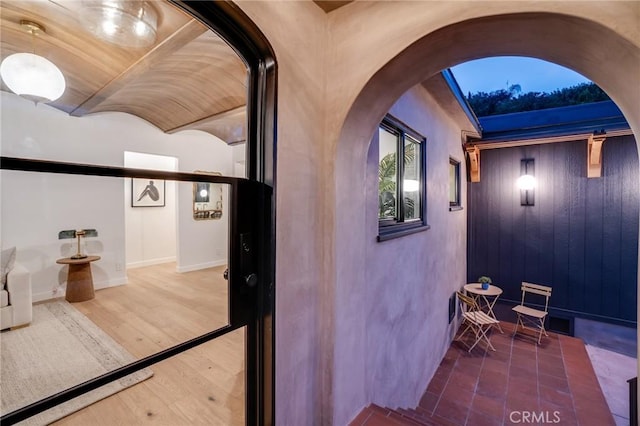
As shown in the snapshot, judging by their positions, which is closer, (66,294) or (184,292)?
(66,294)

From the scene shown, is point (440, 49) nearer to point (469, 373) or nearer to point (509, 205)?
point (469, 373)

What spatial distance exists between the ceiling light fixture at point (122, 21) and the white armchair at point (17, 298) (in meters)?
0.68

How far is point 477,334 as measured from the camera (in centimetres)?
409

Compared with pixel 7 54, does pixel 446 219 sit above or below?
below

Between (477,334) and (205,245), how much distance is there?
4.33m

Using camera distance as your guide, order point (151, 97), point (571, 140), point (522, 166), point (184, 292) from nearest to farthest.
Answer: point (151, 97)
point (184, 292)
point (571, 140)
point (522, 166)

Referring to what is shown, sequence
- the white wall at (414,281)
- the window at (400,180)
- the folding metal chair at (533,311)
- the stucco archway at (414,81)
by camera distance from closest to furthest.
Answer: the stucco archway at (414,81), the white wall at (414,281), the window at (400,180), the folding metal chair at (533,311)

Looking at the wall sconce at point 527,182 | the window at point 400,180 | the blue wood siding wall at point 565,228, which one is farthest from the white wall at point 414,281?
the wall sconce at point 527,182

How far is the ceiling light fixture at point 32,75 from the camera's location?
65 centimetres

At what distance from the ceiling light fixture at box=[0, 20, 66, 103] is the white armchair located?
1.36 ft

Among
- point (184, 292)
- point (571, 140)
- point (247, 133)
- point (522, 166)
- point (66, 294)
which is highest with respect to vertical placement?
point (571, 140)

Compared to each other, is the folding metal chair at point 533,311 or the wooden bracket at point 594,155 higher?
the wooden bracket at point 594,155

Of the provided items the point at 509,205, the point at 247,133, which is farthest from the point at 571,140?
the point at 247,133

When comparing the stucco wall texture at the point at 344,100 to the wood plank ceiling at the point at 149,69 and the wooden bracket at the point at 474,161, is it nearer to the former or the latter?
the wood plank ceiling at the point at 149,69
